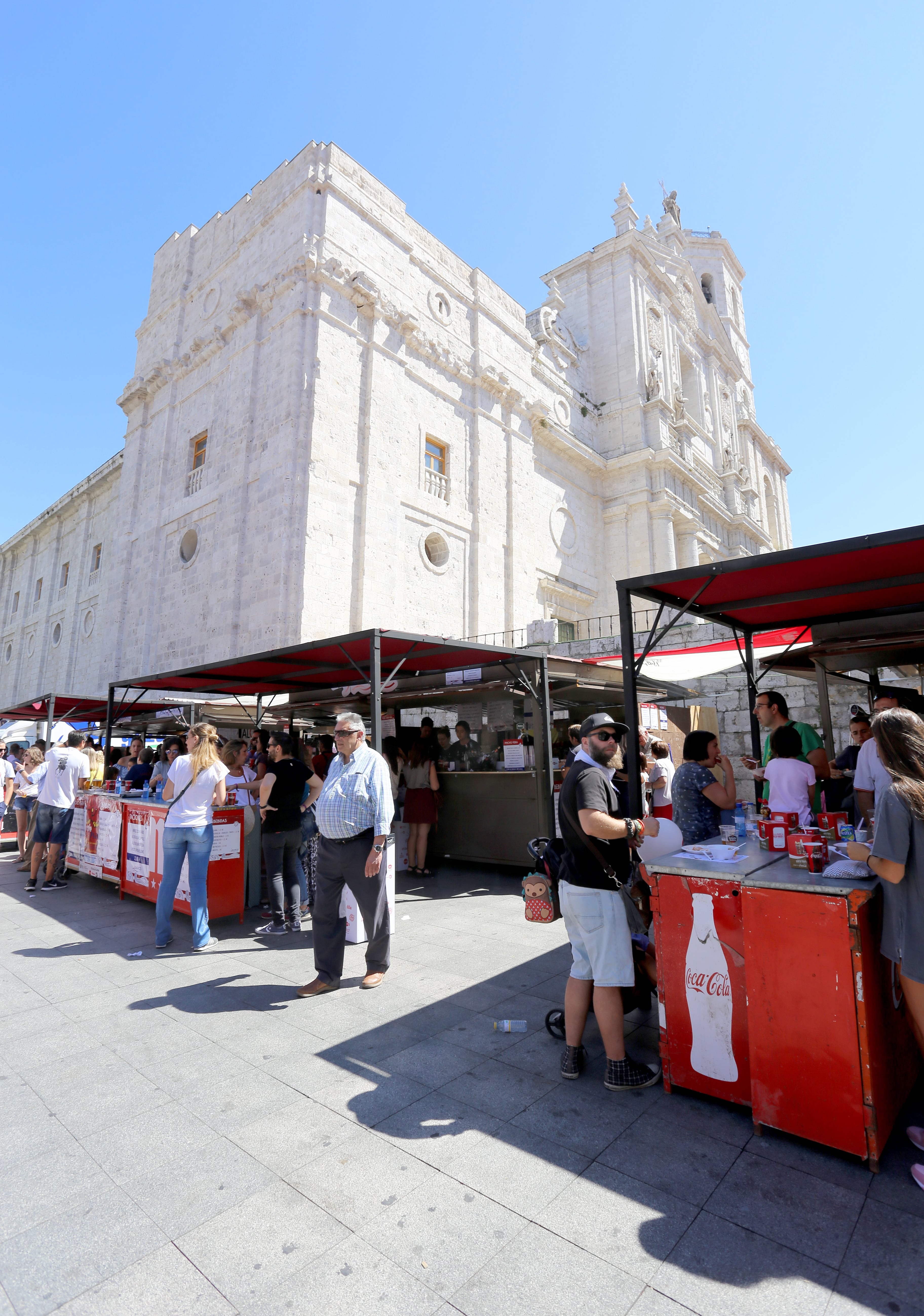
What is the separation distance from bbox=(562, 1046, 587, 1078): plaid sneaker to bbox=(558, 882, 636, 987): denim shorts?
1.31 feet

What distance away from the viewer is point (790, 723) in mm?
5426

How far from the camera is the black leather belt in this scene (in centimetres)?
473

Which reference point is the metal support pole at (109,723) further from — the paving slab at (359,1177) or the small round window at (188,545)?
the small round window at (188,545)

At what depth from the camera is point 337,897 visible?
15.6 ft

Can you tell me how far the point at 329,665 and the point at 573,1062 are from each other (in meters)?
6.28

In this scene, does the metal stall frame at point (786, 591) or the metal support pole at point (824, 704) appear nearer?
the metal stall frame at point (786, 591)

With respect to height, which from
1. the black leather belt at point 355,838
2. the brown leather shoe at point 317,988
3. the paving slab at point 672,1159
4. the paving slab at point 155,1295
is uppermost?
the black leather belt at point 355,838

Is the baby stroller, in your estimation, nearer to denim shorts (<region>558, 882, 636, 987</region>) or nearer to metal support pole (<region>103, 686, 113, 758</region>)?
denim shorts (<region>558, 882, 636, 987</region>)

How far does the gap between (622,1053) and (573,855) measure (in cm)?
105

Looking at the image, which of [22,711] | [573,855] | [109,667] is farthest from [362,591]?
[573,855]

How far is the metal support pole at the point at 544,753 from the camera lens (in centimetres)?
809

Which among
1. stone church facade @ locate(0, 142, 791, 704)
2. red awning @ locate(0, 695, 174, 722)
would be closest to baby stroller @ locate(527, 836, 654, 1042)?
red awning @ locate(0, 695, 174, 722)

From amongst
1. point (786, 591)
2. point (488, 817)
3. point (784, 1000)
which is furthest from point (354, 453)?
point (784, 1000)

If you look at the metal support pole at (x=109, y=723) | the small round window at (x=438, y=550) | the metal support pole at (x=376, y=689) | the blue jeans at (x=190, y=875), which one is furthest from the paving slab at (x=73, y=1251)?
the small round window at (x=438, y=550)
